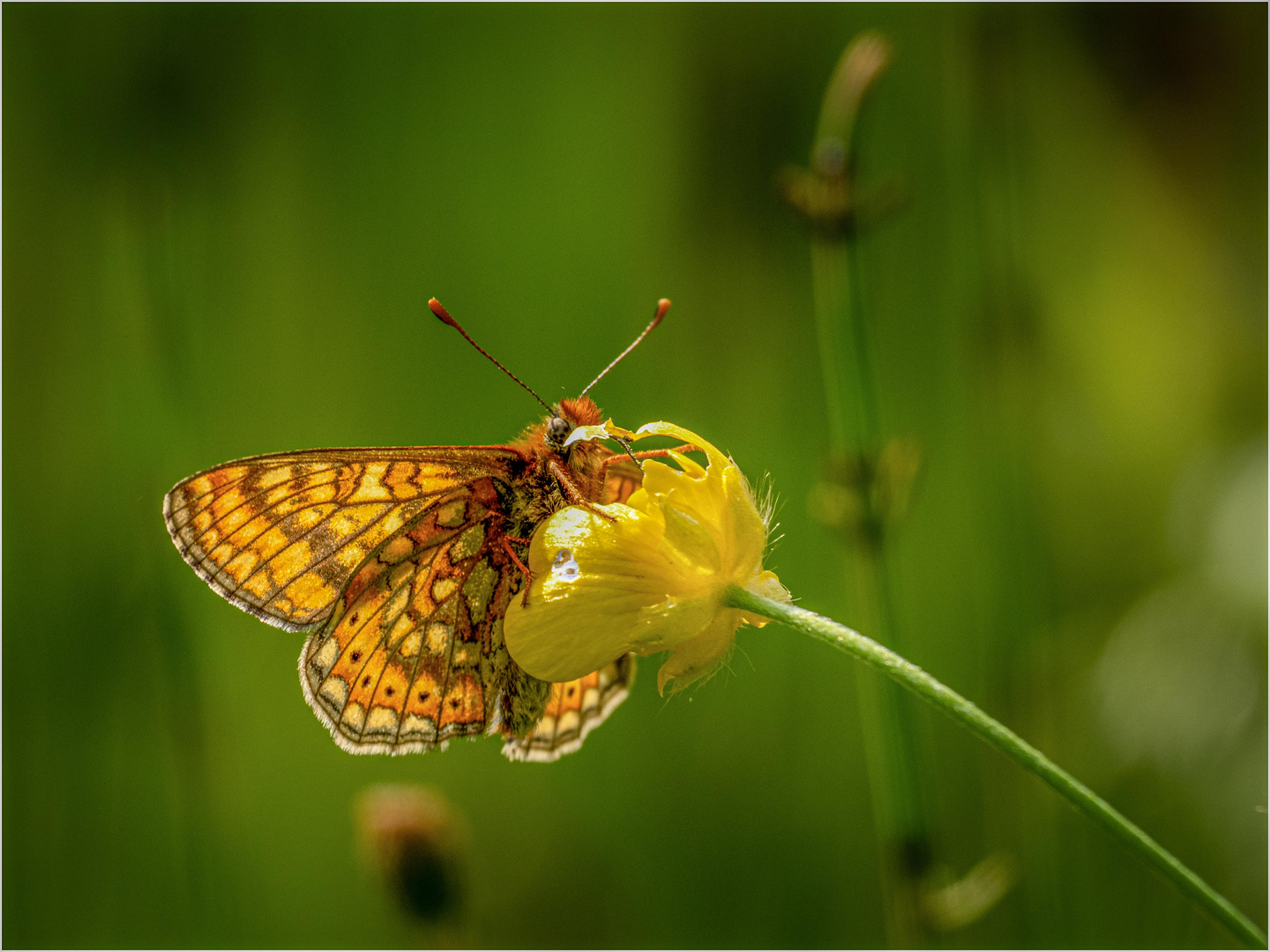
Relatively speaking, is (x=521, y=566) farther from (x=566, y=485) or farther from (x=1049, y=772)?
(x=1049, y=772)

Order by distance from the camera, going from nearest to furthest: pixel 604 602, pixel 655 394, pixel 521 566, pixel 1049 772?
pixel 1049 772 < pixel 604 602 < pixel 521 566 < pixel 655 394

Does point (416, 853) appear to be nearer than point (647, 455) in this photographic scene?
No

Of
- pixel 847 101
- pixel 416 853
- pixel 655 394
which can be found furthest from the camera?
pixel 655 394

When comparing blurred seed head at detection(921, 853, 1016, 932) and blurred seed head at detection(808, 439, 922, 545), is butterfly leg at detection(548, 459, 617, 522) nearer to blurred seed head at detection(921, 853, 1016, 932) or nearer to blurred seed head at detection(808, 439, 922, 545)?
blurred seed head at detection(808, 439, 922, 545)

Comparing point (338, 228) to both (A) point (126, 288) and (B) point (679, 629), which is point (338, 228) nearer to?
(A) point (126, 288)

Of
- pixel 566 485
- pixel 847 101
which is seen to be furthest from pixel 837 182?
pixel 566 485

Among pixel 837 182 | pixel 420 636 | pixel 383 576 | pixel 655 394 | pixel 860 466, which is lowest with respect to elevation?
pixel 420 636
